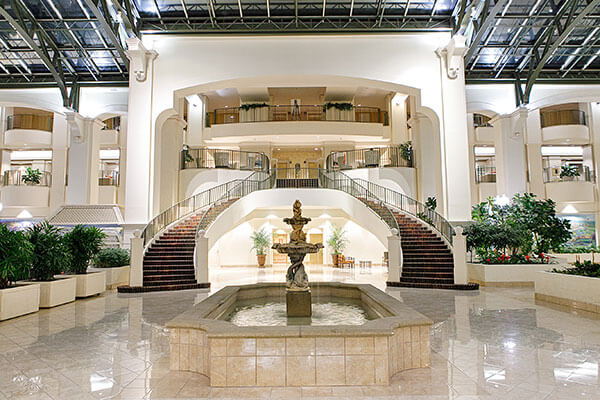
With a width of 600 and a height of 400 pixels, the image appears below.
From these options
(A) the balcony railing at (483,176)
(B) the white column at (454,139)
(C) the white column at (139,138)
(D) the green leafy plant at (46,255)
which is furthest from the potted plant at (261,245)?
(D) the green leafy plant at (46,255)

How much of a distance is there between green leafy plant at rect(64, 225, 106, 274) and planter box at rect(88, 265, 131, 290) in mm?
1210

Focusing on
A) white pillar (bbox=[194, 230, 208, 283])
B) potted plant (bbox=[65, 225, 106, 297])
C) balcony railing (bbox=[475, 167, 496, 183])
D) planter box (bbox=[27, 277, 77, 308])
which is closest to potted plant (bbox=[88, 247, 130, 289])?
potted plant (bbox=[65, 225, 106, 297])

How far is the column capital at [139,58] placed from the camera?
14.9m

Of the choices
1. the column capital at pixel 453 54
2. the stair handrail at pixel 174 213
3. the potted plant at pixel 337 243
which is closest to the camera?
the stair handrail at pixel 174 213

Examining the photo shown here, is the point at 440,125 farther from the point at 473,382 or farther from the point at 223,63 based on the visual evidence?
the point at 473,382

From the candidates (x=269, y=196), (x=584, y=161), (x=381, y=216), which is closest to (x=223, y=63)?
(x=269, y=196)

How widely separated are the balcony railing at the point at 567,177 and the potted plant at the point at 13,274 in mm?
22095

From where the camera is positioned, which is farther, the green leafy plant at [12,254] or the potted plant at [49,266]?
the potted plant at [49,266]

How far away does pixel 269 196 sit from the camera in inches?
711

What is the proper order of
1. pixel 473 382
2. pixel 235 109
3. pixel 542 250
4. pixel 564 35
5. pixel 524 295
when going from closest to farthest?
pixel 473 382, pixel 524 295, pixel 564 35, pixel 542 250, pixel 235 109

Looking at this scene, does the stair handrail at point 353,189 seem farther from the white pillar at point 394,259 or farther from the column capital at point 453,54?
the column capital at point 453,54

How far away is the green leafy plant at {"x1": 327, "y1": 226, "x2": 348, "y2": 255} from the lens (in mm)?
22391

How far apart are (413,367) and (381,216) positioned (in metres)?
10.5

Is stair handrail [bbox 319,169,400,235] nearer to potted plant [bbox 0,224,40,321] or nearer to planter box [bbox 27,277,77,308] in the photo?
planter box [bbox 27,277,77,308]
